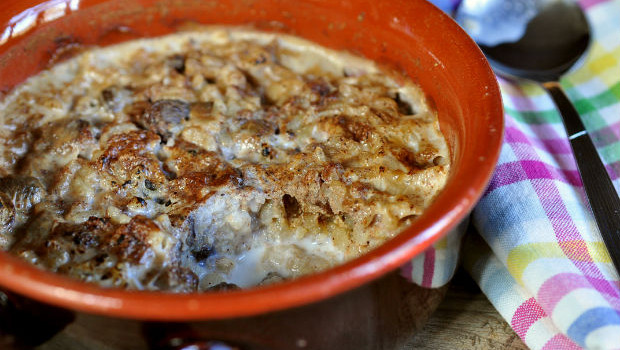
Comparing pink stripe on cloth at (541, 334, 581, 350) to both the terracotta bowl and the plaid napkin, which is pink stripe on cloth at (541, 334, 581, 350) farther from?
the terracotta bowl

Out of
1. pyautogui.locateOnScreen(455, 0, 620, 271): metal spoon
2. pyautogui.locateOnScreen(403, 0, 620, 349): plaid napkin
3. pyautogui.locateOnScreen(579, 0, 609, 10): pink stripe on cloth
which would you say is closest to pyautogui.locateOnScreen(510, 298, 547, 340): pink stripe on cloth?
pyautogui.locateOnScreen(403, 0, 620, 349): plaid napkin

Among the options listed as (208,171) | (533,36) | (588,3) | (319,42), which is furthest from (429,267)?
(588,3)

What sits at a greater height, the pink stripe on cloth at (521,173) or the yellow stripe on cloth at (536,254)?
the pink stripe on cloth at (521,173)

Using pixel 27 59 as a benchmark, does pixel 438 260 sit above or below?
below

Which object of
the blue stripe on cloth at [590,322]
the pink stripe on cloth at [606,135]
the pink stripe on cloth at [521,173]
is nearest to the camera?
the blue stripe on cloth at [590,322]

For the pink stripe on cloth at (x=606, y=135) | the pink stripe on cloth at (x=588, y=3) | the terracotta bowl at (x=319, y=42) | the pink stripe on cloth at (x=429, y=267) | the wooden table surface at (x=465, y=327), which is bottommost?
the wooden table surface at (x=465, y=327)

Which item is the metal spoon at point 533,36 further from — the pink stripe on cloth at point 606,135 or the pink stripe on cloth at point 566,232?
the pink stripe on cloth at point 566,232

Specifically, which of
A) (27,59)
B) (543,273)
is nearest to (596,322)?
(543,273)

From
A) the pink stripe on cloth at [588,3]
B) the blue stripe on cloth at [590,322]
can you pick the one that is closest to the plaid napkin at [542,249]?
the blue stripe on cloth at [590,322]

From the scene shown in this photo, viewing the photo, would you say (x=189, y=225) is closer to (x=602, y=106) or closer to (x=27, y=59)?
(x=27, y=59)
